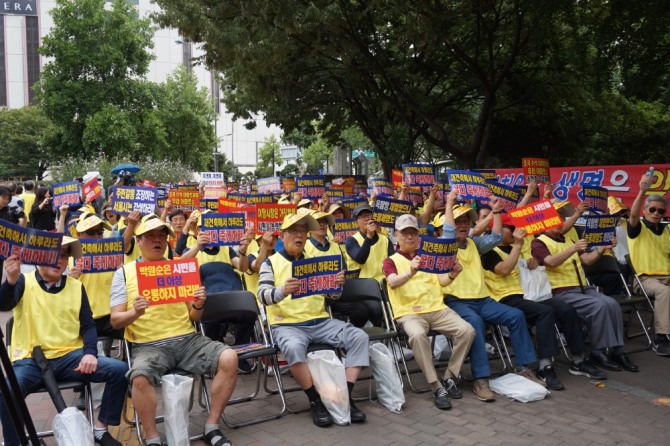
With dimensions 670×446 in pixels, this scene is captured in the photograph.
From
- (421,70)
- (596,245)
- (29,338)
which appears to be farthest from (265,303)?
(421,70)

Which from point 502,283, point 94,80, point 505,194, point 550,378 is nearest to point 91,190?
point 505,194

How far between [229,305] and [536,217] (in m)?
3.23

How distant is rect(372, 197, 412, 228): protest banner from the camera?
7863 mm

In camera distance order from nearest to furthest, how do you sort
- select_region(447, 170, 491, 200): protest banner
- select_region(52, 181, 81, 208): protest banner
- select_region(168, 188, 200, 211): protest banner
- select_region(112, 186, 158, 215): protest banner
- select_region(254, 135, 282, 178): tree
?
select_region(447, 170, 491, 200): protest banner
select_region(112, 186, 158, 215): protest banner
select_region(52, 181, 81, 208): protest banner
select_region(168, 188, 200, 211): protest banner
select_region(254, 135, 282, 178): tree

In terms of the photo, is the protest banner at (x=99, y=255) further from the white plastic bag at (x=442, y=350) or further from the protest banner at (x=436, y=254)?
the white plastic bag at (x=442, y=350)

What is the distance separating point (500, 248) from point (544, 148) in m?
12.1

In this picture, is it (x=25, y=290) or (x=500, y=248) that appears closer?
(x=25, y=290)

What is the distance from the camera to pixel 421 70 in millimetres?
16938

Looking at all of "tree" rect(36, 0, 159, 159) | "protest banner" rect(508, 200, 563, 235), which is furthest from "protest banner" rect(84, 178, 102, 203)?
"tree" rect(36, 0, 159, 159)

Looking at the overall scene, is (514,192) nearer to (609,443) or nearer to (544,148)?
(609,443)

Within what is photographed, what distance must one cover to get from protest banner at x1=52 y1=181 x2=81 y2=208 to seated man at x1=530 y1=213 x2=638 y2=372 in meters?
5.96

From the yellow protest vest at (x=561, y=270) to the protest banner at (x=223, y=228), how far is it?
3360 millimetres

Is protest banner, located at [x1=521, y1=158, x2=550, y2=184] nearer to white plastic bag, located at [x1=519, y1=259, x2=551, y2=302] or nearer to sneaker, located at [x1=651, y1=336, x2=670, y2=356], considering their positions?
white plastic bag, located at [x1=519, y1=259, x2=551, y2=302]

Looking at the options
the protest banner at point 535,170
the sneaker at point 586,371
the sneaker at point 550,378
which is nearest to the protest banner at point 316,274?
the sneaker at point 550,378
